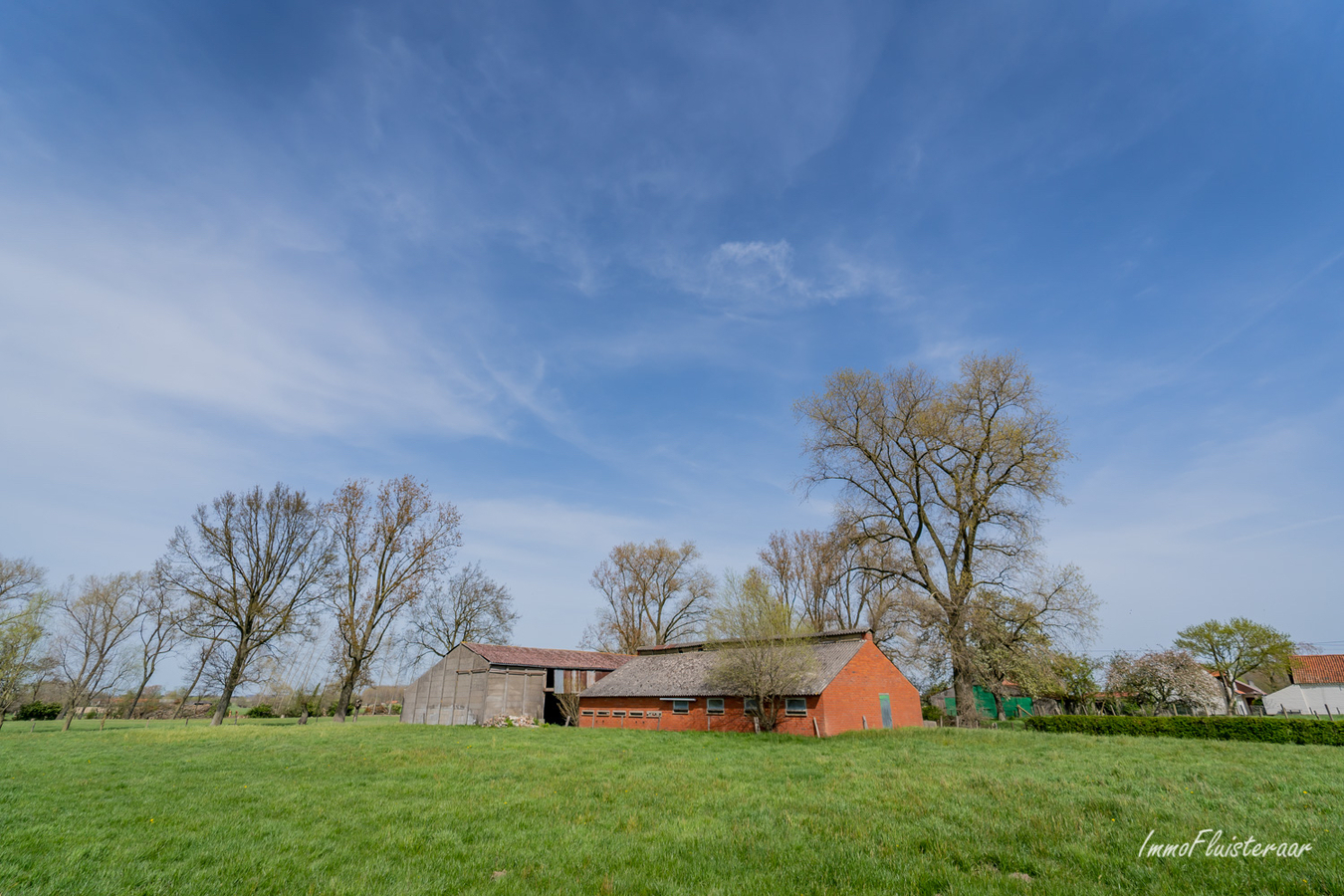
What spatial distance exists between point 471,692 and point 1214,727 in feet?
131

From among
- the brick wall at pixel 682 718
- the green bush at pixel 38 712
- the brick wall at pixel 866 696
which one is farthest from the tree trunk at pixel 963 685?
the green bush at pixel 38 712

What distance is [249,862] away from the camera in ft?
23.8

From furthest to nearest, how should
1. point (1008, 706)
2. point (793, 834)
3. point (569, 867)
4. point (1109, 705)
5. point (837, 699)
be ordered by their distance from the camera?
point (1008, 706) → point (1109, 705) → point (837, 699) → point (793, 834) → point (569, 867)

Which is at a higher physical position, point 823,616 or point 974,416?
point 974,416

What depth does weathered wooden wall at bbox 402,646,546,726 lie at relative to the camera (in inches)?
1528

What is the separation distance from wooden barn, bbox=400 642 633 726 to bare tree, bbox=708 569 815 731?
54.3 ft

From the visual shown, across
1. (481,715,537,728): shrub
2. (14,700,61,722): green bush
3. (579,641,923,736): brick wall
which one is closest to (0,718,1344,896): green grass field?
(579,641,923,736): brick wall

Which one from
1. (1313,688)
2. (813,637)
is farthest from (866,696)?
(1313,688)

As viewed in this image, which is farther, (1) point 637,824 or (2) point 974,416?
(2) point 974,416

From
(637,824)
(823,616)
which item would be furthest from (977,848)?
(823,616)

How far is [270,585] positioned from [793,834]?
40.9m

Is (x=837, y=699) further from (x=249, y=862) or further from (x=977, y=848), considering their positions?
(x=249, y=862)

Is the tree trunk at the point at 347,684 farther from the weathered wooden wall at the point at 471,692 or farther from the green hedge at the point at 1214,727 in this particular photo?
the green hedge at the point at 1214,727

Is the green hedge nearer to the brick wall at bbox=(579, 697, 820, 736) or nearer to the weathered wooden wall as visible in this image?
the brick wall at bbox=(579, 697, 820, 736)
